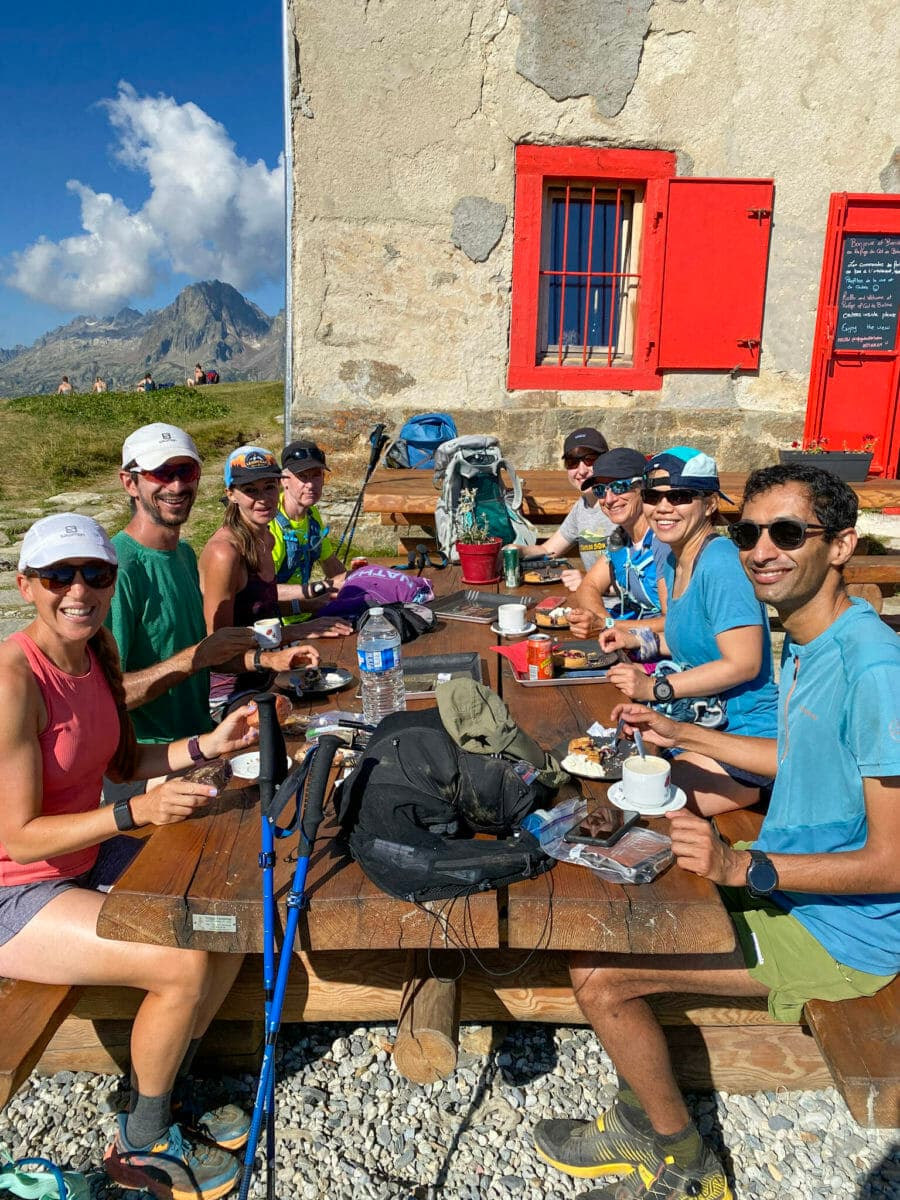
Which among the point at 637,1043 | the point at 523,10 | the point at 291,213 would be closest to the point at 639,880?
the point at 637,1043

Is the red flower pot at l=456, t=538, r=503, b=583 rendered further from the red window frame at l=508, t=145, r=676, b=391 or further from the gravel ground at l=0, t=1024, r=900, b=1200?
the red window frame at l=508, t=145, r=676, b=391

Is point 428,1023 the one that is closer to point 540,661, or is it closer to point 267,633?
point 540,661

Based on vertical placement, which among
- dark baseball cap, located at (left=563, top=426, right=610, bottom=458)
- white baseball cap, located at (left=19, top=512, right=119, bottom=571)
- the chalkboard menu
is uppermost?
the chalkboard menu

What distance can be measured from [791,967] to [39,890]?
1.87 m

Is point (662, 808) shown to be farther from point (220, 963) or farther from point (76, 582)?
point (76, 582)

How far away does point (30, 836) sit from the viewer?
195 cm

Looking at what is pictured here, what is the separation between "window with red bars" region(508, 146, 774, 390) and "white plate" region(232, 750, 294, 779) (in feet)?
19.1

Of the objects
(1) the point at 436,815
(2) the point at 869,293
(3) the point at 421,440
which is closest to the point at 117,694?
(1) the point at 436,815

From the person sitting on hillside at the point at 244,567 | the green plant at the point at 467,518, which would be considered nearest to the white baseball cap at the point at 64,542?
the person sitting on hillside at the point at 244,567

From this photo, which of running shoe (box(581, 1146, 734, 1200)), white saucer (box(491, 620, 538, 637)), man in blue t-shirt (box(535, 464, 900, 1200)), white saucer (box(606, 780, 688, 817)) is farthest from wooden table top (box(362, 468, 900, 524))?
running shoe (box(581, 1146, 734, 1200))

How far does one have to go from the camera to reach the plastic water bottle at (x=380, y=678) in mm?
2521

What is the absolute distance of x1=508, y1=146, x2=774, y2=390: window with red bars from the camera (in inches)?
281

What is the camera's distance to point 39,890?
205cm

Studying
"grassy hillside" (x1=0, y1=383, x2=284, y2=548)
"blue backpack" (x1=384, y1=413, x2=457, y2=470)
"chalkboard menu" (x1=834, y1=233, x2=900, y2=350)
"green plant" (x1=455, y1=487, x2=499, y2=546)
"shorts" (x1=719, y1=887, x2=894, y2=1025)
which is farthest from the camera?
"grassy hillside" (x1=0, y1=383, x2=284, y2=548)
